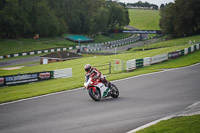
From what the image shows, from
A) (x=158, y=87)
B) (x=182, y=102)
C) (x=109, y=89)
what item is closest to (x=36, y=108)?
(x=109, y=89)

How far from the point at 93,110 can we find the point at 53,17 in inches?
3599

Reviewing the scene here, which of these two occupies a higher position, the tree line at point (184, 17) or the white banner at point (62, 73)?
the tree line at point (184, 17)

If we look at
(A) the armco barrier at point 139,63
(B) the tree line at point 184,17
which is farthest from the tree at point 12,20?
(A) the armco barrier at point 139,63

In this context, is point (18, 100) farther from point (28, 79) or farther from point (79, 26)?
point (79, 26)

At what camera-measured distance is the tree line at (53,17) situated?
84.9 metres

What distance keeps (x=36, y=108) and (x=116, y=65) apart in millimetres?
20514

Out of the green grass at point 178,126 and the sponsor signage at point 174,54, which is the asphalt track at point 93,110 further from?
the sponsor signage at point 174,54

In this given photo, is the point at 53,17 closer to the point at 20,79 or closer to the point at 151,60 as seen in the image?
the point at 151,60

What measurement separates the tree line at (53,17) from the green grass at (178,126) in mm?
80832

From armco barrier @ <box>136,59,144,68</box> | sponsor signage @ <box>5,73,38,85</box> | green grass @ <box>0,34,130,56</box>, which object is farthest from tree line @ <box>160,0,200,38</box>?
sponsor signage @ <box>5,73,38,85</box>

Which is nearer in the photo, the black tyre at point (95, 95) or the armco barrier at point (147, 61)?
the black tyre at point (95, 95)

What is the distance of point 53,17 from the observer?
99.6 meters

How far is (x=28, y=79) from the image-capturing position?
28.6 metres

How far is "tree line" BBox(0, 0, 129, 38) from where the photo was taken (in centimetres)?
8488
